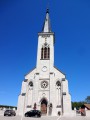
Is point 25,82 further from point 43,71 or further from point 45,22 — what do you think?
point 45,22

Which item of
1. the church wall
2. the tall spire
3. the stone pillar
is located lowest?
the stone pillar

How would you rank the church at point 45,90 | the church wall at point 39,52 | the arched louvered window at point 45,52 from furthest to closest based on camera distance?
1. the arched louvered window at point 45,52
2. the church wall at point 39,52
3. the church at point 45,90

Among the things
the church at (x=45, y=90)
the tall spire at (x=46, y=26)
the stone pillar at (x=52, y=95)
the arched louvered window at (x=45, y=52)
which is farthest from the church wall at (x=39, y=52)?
the stone pillar at (x=52, y=95)

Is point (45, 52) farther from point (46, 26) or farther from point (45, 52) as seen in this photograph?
point (46, 26)

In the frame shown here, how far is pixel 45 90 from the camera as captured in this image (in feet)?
121

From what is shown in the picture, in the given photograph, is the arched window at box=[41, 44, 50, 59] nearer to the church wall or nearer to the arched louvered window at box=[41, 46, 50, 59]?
the arched louvered window at box=[41, 46, 50, 59]

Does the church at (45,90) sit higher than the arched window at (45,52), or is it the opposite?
the arched window at (45,52)

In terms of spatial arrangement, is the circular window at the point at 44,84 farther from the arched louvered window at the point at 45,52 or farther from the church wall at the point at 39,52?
the arched louvered window at the point at 45,52

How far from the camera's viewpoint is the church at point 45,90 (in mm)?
34688

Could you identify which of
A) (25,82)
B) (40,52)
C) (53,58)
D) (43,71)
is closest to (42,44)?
(40,52)

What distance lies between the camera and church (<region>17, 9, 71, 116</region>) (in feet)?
114

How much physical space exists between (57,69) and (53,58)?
3694 millimetres

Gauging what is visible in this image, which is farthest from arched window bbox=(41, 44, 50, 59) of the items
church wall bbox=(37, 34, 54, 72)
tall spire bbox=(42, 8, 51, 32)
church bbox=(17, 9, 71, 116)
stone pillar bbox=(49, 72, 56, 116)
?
tall spire bbox=(42, 8, 51, 32)

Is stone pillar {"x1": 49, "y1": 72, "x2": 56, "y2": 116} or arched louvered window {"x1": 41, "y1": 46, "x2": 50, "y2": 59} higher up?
arched louvered window {"x1": 41, "y1": 46, "x2": 50, "y2": 59}
